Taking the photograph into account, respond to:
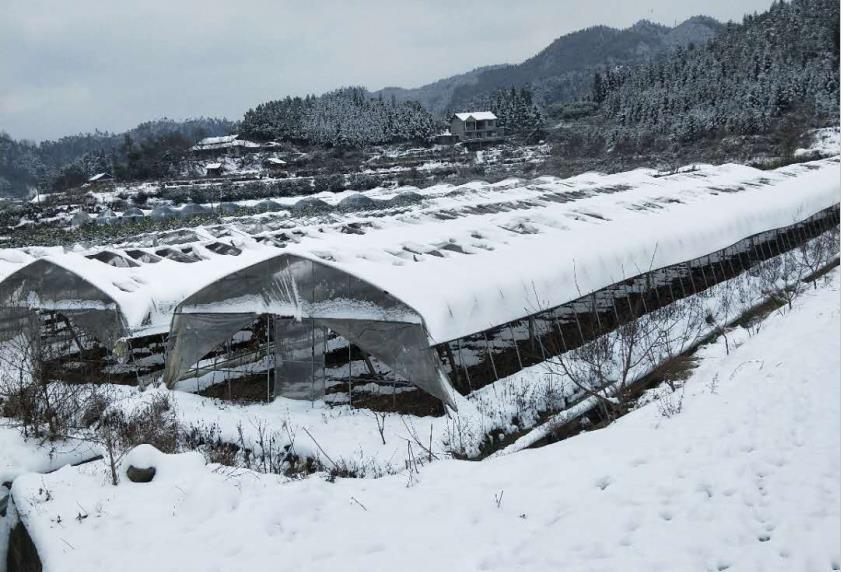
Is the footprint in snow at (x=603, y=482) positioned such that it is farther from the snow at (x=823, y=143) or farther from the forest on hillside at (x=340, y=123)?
the forest on hillside at (x=340, y=123)

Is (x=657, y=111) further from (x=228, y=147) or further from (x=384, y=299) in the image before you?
(x=384, y=299)

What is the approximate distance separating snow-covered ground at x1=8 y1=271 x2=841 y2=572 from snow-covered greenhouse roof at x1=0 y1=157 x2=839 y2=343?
594 centimetres

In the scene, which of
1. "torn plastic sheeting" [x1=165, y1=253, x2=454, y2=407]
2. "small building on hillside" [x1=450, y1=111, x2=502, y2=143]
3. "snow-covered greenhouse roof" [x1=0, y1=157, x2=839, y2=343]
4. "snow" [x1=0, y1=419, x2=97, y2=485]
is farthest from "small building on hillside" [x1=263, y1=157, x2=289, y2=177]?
"snow" [x1=0, y1=419, x2=97, y2=485]

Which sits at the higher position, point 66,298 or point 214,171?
point 214,171

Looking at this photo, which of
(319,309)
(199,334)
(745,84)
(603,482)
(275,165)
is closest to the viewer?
(603,482)

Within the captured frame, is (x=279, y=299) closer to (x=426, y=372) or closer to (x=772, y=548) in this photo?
(x=426, y=372)

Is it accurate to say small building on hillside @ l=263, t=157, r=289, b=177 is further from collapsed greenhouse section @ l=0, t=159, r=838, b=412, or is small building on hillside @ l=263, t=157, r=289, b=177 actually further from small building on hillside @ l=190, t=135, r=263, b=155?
collapsed greenhouse section @ l=0, t=159, r=838, b=412

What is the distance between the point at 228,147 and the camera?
115m

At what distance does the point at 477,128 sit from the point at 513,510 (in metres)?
113

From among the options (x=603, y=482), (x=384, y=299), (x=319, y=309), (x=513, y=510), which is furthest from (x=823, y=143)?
(x=513, y=510)

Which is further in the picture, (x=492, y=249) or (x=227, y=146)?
(x=227, y=146)

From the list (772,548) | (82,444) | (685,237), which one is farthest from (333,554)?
(685,237)

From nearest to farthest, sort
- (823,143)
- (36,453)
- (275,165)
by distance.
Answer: (36,453) < (823,143) < (275,165)

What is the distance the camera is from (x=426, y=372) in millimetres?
14609
